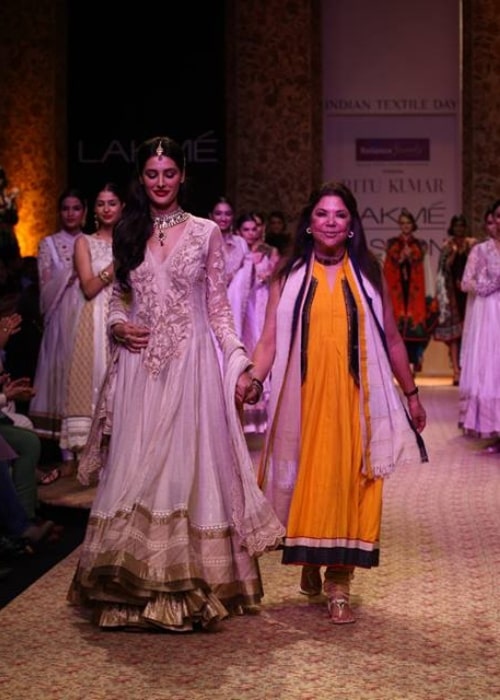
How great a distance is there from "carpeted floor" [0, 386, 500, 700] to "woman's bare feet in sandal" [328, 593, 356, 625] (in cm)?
3

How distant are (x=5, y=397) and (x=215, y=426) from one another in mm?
1440

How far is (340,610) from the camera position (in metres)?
4.37

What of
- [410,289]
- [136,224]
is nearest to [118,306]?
[136,224]

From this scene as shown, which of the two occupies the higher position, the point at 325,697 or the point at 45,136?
the point at 45,136

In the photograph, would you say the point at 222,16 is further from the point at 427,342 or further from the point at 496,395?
the point at 496,395

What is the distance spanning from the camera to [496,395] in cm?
857

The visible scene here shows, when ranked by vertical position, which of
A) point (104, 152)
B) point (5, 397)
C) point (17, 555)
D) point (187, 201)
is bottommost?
point (17, 555)

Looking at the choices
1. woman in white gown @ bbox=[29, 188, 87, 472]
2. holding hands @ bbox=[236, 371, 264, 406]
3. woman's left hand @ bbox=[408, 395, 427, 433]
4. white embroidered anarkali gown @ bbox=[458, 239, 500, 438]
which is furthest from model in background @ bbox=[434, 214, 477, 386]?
holding hands @ bbox=[236, 371, 264, 406]

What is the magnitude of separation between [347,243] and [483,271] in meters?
4.22

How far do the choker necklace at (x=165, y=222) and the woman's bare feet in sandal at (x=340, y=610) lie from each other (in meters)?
1.23

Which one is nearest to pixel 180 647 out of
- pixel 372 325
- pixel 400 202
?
pixel 372 325

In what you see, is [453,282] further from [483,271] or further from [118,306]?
[118,306]

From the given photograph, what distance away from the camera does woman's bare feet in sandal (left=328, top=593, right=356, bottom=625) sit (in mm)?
4348

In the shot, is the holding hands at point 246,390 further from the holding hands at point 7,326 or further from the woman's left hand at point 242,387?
the holding hands at point 7,326
